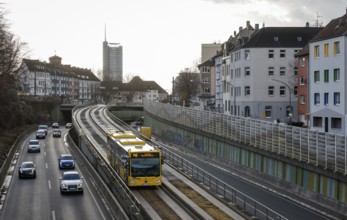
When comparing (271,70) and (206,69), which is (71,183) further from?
(206,69)

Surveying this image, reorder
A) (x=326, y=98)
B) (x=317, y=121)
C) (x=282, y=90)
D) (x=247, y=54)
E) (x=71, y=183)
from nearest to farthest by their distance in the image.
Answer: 1. (x=71, y=183)
2. (x=326, y=98)
3. (x=317, y=121)
4. (x=282, y=90)
5. (x=247, y=54)

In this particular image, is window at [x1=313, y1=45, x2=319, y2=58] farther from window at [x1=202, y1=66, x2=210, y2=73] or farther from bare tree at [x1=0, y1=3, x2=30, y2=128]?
window at [x1=202, y1=66, x2=210, y2=73]

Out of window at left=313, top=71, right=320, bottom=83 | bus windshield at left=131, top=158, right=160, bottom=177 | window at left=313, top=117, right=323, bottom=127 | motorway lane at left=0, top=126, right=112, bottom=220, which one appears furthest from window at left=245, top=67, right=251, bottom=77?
bus windshield at left=131, top=158, right=160, bottom=177

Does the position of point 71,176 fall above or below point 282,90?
below

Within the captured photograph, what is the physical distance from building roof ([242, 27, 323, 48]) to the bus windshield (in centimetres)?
4855

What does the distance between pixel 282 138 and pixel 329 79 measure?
20.6 metres

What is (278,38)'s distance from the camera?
7962 cm

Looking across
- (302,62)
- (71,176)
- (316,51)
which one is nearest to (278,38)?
(302,62)

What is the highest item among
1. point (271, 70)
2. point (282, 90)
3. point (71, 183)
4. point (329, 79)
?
point (271, 70)

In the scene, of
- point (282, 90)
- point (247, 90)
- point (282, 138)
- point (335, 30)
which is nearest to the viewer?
point (282, 138)

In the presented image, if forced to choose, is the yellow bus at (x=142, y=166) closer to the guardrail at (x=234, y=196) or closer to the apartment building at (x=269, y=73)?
the guardrail at (x=234, y=196)

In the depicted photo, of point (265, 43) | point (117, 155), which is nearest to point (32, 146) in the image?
point (117, 155)

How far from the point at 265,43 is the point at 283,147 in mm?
44421

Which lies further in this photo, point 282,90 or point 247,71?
point 247,71
